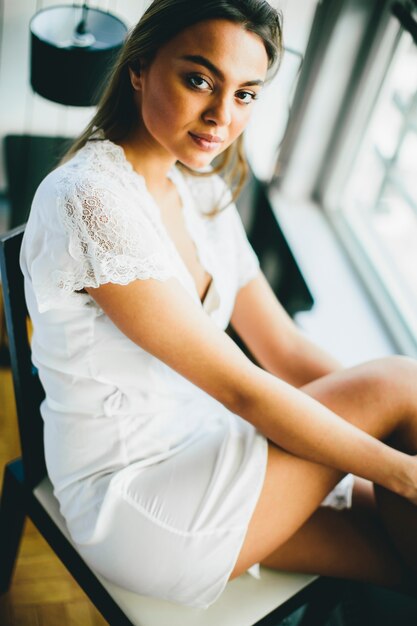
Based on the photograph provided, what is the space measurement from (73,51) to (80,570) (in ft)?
4.10

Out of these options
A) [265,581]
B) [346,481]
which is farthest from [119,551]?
[346,481]

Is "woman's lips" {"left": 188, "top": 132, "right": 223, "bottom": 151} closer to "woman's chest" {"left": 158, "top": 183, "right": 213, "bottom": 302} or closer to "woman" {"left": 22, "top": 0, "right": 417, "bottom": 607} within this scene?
"woman" {"left": 22, "top": 0, "right": 417, "bottom": 607}

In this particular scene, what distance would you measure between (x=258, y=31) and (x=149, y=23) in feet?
0.54

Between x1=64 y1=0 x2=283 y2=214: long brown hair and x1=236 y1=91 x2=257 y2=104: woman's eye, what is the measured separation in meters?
0.06

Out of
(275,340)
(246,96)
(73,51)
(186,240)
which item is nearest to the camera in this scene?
(246,96)

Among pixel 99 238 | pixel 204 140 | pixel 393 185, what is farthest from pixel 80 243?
pixel 393 185

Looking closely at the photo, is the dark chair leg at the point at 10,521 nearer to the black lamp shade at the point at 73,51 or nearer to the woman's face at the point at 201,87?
the woman's face at the point at 201,87

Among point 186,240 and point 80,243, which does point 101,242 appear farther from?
point 186,240

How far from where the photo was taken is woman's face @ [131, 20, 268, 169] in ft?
3.15

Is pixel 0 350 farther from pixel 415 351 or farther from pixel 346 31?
pixel 346 31

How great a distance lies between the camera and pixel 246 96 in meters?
1.05

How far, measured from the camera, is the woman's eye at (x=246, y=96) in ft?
3.40

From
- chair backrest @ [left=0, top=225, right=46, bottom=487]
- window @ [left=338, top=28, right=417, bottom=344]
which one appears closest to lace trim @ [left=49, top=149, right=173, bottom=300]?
chair backrest @ [left=0, top=225, right=46, bottom=487]

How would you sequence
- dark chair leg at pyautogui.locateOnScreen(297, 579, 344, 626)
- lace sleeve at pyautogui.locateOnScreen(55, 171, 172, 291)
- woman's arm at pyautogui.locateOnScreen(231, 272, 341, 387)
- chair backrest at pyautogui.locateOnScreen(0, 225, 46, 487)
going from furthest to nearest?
woman's arm at pyautogui.locateOnScreen(231, 272, 341, 387), dark chair leg at pyautogui.locateOnScreen(297, 579, 344, 626), chair backrest at pyautogui.locateOnScreen(0, 225, 46, 487), lace sleeve at pyautogui.locateOnScreen(55, 171, 172, 291)
